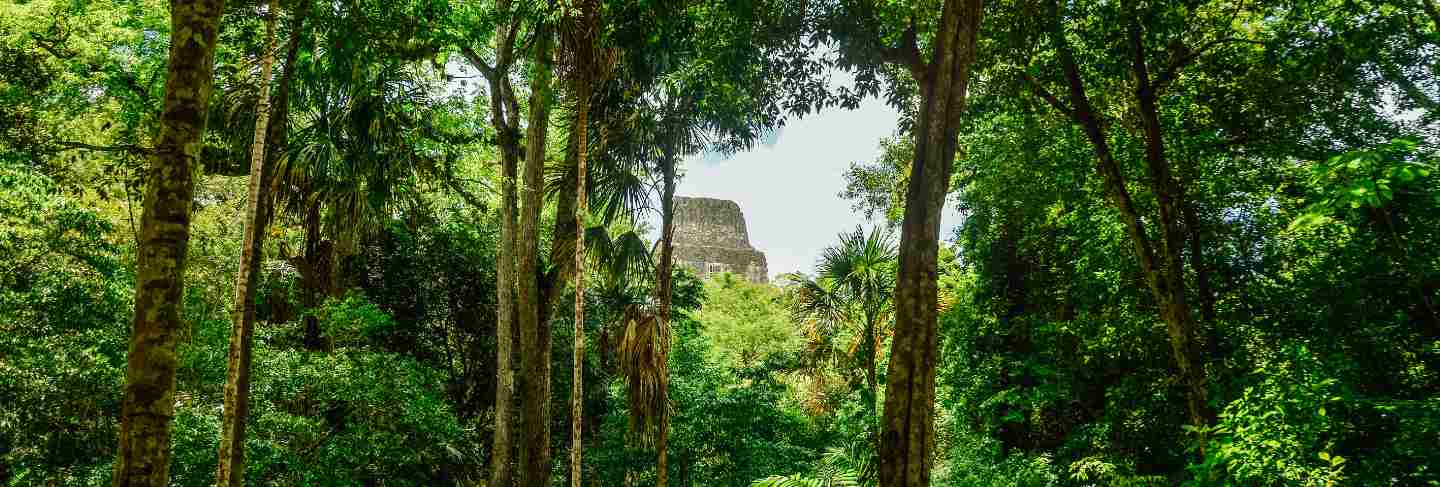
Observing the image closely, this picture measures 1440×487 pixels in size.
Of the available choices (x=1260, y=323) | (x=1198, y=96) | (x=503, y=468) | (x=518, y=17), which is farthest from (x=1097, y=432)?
(x=518, y=17)

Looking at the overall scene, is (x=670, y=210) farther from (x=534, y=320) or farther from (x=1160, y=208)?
(x=1160, y=208)

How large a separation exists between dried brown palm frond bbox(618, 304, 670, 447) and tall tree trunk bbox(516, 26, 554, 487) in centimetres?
105

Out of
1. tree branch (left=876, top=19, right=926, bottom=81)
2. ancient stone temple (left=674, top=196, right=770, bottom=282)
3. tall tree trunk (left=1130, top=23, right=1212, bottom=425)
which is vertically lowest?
tall tree trunk (left=1130, top=23, right=1212, bottom=425)

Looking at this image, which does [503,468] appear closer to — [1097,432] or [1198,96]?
[1097,432]

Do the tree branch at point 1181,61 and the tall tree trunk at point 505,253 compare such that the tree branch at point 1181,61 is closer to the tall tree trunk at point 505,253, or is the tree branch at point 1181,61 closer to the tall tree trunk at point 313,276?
the tall tree trunk at point 505,253

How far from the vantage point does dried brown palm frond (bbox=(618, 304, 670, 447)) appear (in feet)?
33.3

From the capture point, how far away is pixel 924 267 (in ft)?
19.0

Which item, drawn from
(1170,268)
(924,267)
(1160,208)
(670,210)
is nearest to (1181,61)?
(1160,208)

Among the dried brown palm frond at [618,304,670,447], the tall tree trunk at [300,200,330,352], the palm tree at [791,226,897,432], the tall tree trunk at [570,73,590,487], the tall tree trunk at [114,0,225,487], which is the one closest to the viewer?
the tall tree trunk at [114,0,225,487]

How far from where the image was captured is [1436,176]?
705 centimetres

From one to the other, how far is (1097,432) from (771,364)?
230 inches

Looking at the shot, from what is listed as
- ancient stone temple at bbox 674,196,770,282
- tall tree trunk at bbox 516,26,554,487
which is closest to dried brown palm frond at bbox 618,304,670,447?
tall tree trunk at bbox 516,26,554,487

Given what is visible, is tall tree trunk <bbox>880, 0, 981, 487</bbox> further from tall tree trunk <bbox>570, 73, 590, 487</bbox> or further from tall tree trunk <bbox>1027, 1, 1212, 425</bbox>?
tall tree trunk <bbox>1027, 1, 1212, 425</bbox>

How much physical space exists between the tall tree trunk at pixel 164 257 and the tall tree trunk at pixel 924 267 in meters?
4.17
